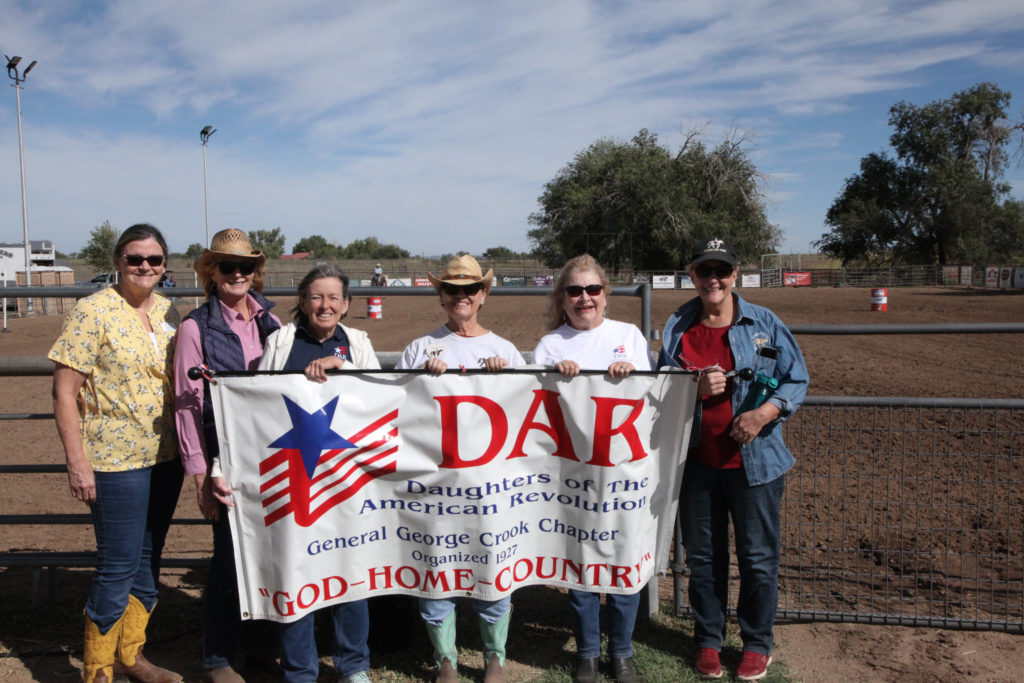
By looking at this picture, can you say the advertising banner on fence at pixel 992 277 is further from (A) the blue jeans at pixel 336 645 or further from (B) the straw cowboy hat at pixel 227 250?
(B) the straw cowboy hat at pixel 227 250

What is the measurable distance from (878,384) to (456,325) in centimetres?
930

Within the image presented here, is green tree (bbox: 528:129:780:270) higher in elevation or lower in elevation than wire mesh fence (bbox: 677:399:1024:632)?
higher

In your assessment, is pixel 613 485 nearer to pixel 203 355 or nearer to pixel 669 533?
pixel 669 533

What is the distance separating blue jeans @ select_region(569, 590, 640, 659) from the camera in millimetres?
3227

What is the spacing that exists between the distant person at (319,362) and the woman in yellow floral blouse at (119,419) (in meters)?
0.49

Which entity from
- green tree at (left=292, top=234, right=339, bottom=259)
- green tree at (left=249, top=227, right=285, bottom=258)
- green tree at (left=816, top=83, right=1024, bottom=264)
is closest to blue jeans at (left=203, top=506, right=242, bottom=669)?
green tree at (left=816, top=83, right=1024, bottom=264)

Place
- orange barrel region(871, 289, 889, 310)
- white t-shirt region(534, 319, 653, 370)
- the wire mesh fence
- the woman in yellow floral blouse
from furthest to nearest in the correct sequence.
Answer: orange barrel region(871, 289, 889, 310)
the wire mesh fence
white t-shirt region(534, 319, 653, 370)
the woman in yellow floral blouse

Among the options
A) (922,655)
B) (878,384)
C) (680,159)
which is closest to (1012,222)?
(680,159)

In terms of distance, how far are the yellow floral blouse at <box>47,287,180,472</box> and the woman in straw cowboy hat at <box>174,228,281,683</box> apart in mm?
165

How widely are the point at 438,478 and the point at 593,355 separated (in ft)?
2.87

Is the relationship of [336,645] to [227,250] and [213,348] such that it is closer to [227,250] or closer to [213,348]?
[213,348]

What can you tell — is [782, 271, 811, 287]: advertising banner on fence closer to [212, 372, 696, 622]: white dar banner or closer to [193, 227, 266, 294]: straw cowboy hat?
[212, 372, 696, 622]: white dar banner

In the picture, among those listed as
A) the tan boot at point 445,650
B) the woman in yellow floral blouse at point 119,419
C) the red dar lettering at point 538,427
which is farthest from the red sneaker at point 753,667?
the woman in yellow floral blouse at point 119,419

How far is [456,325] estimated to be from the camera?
334cm
